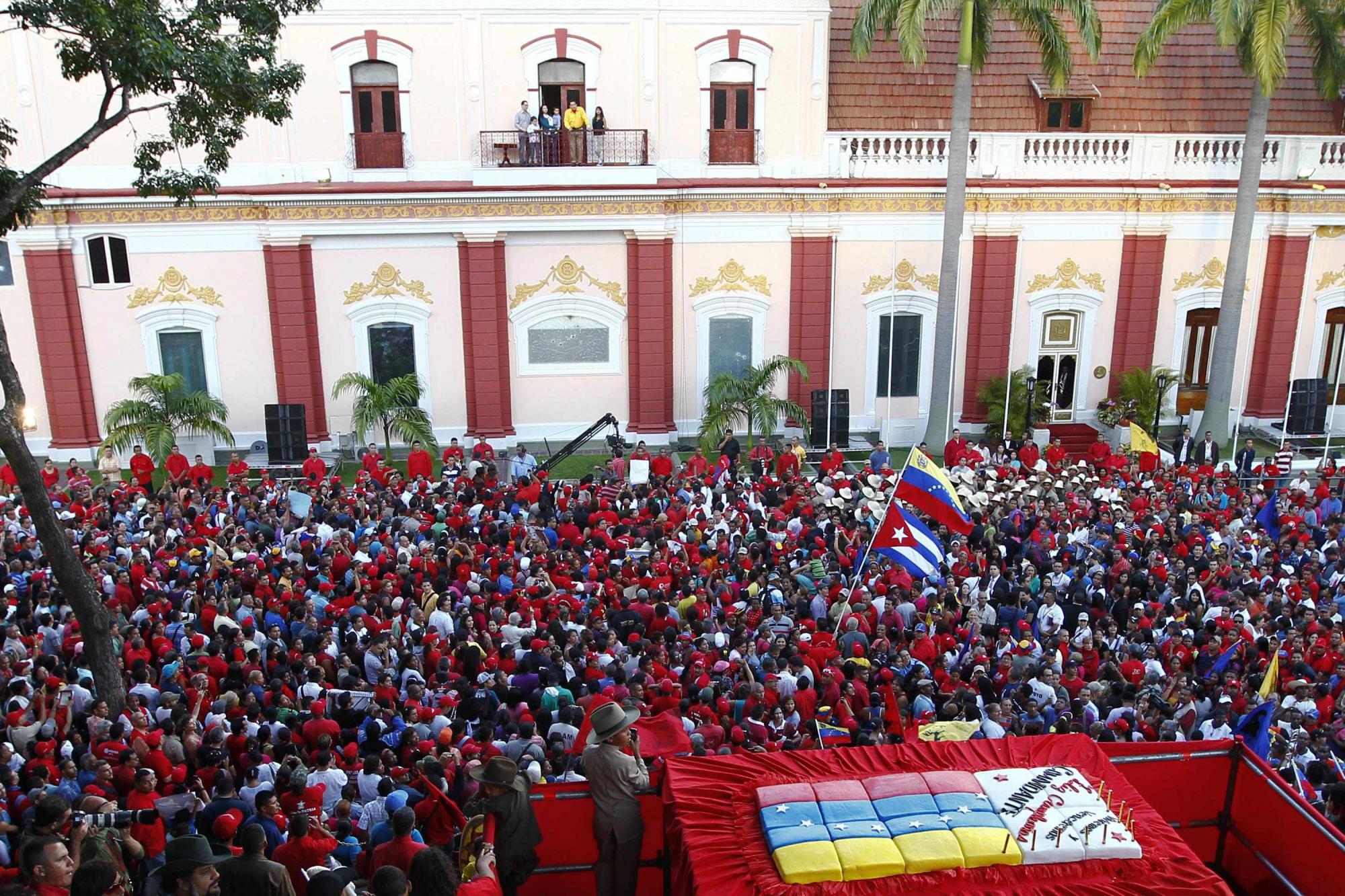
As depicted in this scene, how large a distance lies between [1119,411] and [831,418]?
6.52 m

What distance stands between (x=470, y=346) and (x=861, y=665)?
13898 mm

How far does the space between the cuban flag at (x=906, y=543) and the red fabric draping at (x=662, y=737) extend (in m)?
5.04

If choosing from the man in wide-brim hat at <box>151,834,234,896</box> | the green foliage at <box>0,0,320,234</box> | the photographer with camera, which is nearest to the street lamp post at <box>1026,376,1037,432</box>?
the green foliage at <box>0,0,320,234</box>

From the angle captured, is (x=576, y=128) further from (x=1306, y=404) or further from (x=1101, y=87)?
(x=1306, y=404)

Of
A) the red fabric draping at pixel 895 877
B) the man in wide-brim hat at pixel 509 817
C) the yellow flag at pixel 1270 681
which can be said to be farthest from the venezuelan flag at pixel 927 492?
the man in wide-brim hat at pixel 509 817

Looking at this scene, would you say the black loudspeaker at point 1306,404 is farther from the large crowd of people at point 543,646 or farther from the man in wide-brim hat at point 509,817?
the man in wide-brim hat at point 509,817

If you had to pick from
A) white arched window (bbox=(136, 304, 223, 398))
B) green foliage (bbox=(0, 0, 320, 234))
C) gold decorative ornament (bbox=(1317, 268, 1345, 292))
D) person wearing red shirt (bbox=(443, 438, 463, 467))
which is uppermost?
green foliage (bbox=(0, 0, 320, 234))

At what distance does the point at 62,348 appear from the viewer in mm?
22578

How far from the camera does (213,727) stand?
9.59 meters

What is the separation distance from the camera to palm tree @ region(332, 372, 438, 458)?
2219 centimetres

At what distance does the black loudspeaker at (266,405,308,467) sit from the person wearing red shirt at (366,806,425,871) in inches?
630

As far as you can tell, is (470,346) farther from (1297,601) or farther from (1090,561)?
(1297,601)

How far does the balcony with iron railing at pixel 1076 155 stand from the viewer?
23.4 meters

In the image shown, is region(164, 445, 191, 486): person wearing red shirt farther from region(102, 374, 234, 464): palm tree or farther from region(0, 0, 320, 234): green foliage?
region(0, 0, 320, 234): green foliage
